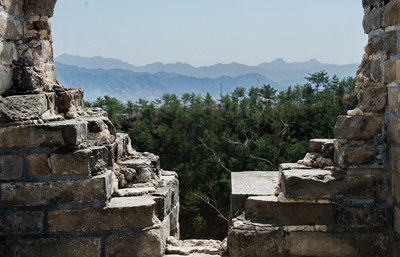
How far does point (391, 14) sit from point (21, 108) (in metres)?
2.68

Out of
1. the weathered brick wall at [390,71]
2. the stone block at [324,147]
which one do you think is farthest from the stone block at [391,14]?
the stone block at [324,147]

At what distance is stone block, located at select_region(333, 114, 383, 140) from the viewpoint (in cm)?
327

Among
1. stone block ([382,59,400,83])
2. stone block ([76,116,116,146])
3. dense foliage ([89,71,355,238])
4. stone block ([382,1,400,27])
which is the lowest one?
dense foliage ([89,71,355,238])

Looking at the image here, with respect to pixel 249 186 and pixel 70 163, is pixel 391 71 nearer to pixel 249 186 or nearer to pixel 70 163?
pixel 249 186

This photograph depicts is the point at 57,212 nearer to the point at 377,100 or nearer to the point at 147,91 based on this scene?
the point at 377,100

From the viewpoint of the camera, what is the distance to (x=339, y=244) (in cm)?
326

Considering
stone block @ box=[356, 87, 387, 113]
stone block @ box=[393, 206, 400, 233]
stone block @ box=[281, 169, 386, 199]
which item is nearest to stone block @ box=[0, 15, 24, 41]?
stone block @ box=[281, 169, 386, 199]

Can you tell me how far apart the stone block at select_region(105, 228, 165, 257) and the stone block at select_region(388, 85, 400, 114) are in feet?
6.31

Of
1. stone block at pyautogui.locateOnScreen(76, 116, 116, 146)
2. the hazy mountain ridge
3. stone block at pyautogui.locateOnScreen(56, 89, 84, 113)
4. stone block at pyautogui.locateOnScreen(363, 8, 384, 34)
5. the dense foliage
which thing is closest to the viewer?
stone block at pyautogui.locateOnScreen(363, 8, 384, 34)

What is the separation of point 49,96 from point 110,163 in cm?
71

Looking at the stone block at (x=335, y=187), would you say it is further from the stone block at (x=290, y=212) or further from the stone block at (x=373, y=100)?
the stone block at (x=373, y=100)

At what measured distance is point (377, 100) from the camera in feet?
10.8

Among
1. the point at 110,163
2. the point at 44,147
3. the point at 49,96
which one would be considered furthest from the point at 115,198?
the point at 49,96

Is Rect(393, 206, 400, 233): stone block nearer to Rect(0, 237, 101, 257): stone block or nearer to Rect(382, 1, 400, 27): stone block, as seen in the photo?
Rect(382, 1, 400, 27): stone block
